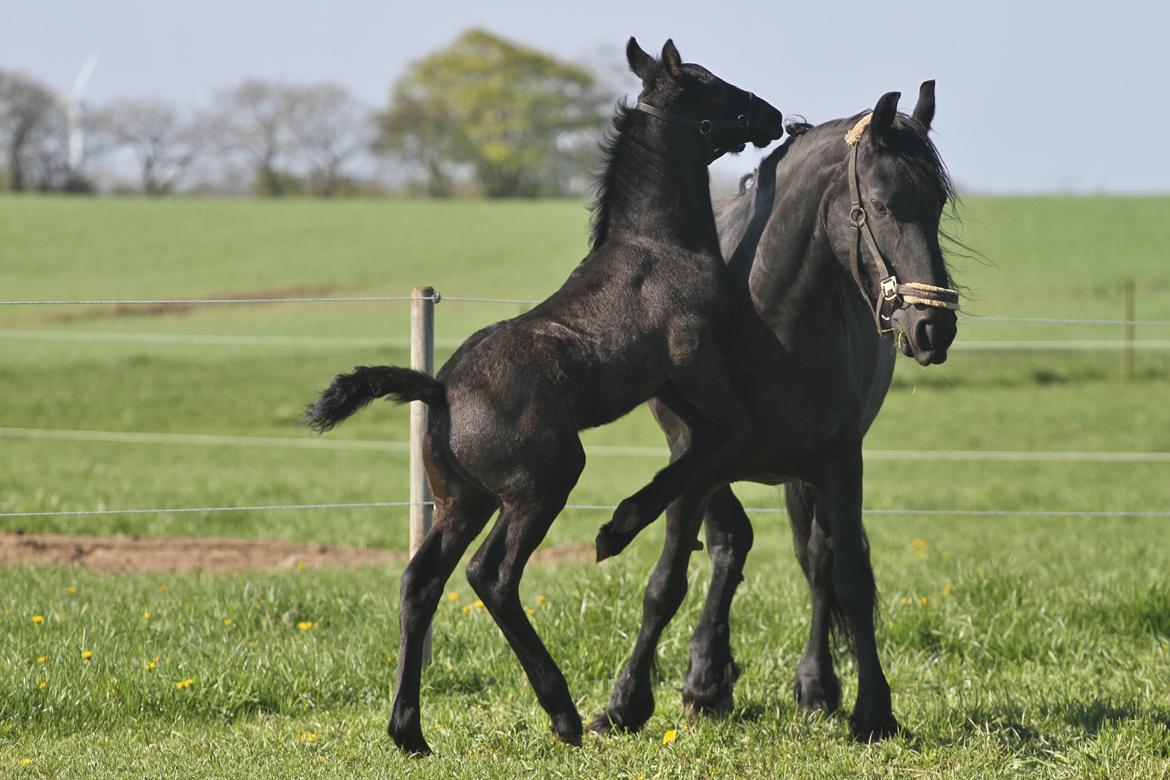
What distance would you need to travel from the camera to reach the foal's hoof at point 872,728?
15.8ft

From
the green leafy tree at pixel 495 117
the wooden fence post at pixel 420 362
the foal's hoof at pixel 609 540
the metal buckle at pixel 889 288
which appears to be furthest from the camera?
the green leafy tree at pixel 495 117

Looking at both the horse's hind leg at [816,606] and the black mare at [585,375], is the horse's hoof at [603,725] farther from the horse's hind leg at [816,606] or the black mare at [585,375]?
the horse's hind leg at [816,606]

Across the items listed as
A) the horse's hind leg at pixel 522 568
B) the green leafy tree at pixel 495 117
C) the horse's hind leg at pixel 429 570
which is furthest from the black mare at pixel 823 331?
the green leafy tree at pixel 495 117

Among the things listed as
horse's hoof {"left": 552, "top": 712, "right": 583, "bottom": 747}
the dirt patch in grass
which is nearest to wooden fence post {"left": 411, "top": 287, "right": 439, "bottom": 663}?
horse's hoof {"left": 552, "top": 712, "right": 583, "bottom": 747}

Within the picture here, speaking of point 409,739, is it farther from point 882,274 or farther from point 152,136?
point 152,136

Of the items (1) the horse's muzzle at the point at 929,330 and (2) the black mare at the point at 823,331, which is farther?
(2) the black mare at the point at 823,331

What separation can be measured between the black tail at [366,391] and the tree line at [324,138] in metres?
57.6

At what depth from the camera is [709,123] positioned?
4.73 meters

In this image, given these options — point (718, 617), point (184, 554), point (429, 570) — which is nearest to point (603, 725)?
point (718, 617)

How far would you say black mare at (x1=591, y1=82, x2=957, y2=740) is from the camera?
14.4 ft

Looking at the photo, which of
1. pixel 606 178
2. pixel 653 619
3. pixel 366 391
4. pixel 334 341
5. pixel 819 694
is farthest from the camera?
pixel 334 341

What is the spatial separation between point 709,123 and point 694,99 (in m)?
0.10

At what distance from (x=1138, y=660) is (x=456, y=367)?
3.63 m

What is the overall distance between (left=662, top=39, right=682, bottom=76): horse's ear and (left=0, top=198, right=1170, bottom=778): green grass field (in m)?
2.34
